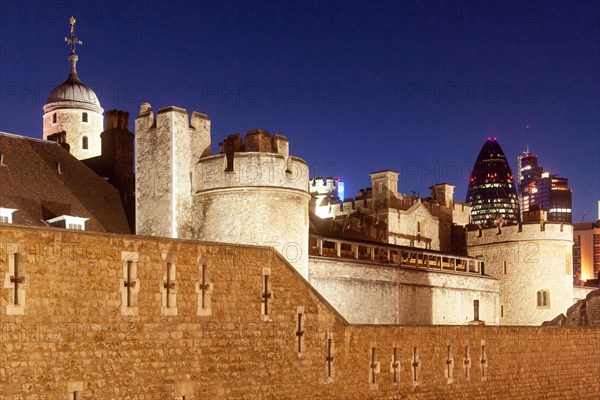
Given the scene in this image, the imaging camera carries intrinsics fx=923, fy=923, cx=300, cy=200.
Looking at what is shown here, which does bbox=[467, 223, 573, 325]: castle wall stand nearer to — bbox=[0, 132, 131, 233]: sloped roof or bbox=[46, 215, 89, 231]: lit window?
bbox=[0, 132, 131, 233]: sloped roof

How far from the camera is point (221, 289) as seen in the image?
22.6m

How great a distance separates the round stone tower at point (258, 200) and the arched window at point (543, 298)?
23.3 meters

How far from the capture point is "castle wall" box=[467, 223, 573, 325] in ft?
167

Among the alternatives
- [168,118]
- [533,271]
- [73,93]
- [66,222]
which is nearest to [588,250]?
[533,271]

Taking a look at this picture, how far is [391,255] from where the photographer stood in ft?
144

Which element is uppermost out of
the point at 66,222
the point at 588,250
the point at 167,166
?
the point at 588,250

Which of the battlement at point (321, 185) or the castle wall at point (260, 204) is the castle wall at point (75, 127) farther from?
the battlement at point (321, 185)

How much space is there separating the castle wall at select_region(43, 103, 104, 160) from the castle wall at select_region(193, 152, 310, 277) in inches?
615

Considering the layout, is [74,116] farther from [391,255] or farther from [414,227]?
[414,227]

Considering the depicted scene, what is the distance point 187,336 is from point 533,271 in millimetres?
33737

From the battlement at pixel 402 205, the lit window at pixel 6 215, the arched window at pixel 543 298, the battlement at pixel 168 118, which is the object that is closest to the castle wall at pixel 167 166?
the battlement at pixel 168 118

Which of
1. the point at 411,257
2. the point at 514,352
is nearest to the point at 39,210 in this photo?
the point at 514,352

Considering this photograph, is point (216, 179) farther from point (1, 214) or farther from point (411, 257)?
point (411, 257)

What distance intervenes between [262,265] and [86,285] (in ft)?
17.7
